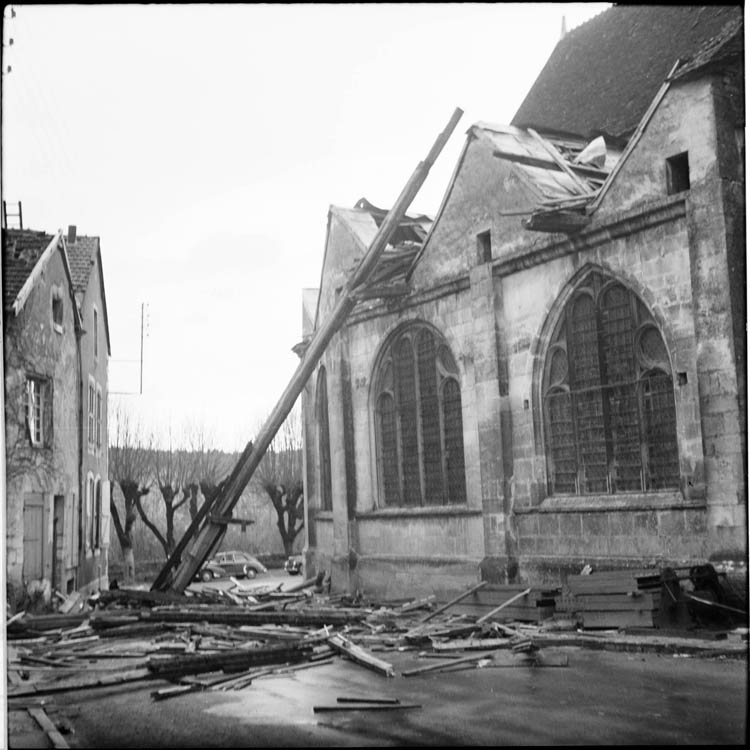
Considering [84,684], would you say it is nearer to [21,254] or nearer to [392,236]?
[21,254]

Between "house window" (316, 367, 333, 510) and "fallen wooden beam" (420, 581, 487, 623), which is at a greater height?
"house window" (316, 367, 333, 510)

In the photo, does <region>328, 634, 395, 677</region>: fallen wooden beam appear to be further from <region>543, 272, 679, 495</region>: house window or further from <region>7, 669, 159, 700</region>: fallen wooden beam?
<region>543, 272, 679, 495</region>: house window

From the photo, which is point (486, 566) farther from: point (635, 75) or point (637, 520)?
point (635, 75)

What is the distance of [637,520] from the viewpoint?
15.4 metres

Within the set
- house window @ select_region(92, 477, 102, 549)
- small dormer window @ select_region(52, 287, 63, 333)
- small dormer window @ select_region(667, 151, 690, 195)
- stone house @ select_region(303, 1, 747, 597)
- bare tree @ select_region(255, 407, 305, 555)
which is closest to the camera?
stone house @ select_region(303, 1, 747, 597)

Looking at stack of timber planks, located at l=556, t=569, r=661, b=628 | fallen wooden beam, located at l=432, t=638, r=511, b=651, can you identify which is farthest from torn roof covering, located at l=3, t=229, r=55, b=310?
stack of timber planks, located at l=556, t=569, r=661, b=628

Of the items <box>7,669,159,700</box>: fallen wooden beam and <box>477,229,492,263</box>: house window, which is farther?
<box>477,229,492,263</box>: house window

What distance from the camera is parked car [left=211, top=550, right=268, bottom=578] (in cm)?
3697

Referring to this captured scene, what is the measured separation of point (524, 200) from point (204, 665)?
9897 millimetres

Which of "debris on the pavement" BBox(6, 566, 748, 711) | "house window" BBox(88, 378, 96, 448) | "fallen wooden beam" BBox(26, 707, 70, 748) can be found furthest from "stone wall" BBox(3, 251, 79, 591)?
"fallen wooden beam" BBox(26, 707, 70, 748)

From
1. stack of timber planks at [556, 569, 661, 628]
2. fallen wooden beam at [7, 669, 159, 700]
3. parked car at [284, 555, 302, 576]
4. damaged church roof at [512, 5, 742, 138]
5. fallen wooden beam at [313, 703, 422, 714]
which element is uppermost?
damaged church roof at [512, 5, 742, 138]

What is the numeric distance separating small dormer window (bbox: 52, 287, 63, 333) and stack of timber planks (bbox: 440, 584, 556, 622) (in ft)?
33.6

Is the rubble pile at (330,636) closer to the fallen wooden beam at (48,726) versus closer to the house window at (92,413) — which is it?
the fallen wooden beam at (48,726)

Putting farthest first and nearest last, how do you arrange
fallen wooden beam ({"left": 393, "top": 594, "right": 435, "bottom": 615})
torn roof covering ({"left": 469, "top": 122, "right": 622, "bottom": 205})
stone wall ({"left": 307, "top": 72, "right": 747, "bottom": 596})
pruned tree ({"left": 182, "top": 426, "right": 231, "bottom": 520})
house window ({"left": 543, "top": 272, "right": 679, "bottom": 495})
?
1. pruned tree ({"left": 182, "top": 426, "right": 231, "bottom": 520})
2. torn roof covering ({"left": 469, "top": 122, "right": 622, "bottom": 205})
3. fallen wooden beam ({"left": 393, "top": 594, "right": 435, "bottom": 615})
4. house window ({"left": 543, "top": 272, "right": 679, "bottom": 495})
5. stone wall ({"left": 307, "top": 72, "right": 747, "bottom": 596})
